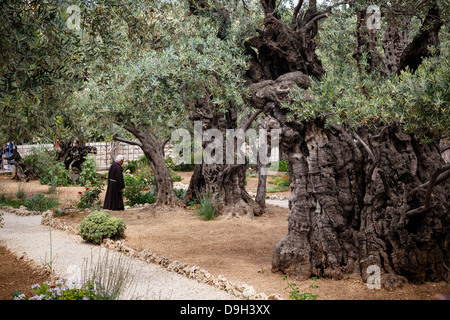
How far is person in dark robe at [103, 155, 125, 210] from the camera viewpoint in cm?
1351

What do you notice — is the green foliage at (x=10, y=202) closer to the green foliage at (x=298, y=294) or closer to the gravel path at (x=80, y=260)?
the gravel path at (x=80, y=260)

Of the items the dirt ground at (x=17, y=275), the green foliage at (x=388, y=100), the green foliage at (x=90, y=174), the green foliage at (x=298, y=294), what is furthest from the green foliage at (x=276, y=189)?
the green foliage at (x=298, y=294)

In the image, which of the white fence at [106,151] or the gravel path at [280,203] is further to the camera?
the white fence at [106,151]

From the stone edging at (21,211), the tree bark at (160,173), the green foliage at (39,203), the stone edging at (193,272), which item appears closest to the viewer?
the stone edging at (193,272)

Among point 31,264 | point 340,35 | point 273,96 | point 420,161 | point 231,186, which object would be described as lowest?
point 31,264

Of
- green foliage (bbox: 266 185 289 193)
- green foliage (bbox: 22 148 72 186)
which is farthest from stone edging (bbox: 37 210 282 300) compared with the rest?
green foliage (bbox: 266 185 289 193)

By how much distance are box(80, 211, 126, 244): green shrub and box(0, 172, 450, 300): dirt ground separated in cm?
42

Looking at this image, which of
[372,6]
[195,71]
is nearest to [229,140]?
[195,71]

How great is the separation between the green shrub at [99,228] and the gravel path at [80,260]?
21 cm

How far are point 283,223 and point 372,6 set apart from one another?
22.0ft

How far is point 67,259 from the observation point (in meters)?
8.44

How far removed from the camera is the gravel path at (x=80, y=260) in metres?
6.35

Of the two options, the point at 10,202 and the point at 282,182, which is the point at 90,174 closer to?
the point at 10,202
